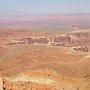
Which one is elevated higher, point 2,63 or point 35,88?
point 35,88

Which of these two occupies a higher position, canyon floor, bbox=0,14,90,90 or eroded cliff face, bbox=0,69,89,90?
eroded cliff face, bbox=0,69,89,90

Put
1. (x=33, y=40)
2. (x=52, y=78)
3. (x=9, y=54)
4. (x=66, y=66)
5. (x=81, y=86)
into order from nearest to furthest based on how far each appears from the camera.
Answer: (x=81, y=86) → (x=52, y=78) → (x=66, y=66) → (x=9, y=54) → (x=33, y=40)

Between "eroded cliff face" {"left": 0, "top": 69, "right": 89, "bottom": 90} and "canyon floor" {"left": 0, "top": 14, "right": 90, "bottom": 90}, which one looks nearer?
"eroded cliff face" {"left": 0, "top": 69, "right": 89, "bottom": 90}

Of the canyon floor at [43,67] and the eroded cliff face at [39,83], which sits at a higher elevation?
the eroded cliff face at [39,83]

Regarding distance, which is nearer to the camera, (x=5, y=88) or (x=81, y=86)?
(x=5, y=88)

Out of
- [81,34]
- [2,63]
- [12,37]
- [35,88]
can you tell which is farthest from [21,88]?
[81,34]

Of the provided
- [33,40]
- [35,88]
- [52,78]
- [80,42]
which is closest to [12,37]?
[33,40]

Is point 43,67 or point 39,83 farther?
point 43,67

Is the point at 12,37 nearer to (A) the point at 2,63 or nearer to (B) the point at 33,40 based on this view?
(B) the point at 33,40

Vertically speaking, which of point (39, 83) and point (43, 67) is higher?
point (39, 83)

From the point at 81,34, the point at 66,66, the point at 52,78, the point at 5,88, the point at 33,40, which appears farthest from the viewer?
the point at 81,34

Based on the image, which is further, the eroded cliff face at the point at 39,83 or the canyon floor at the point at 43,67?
the canyon floor at the point at 43,67
